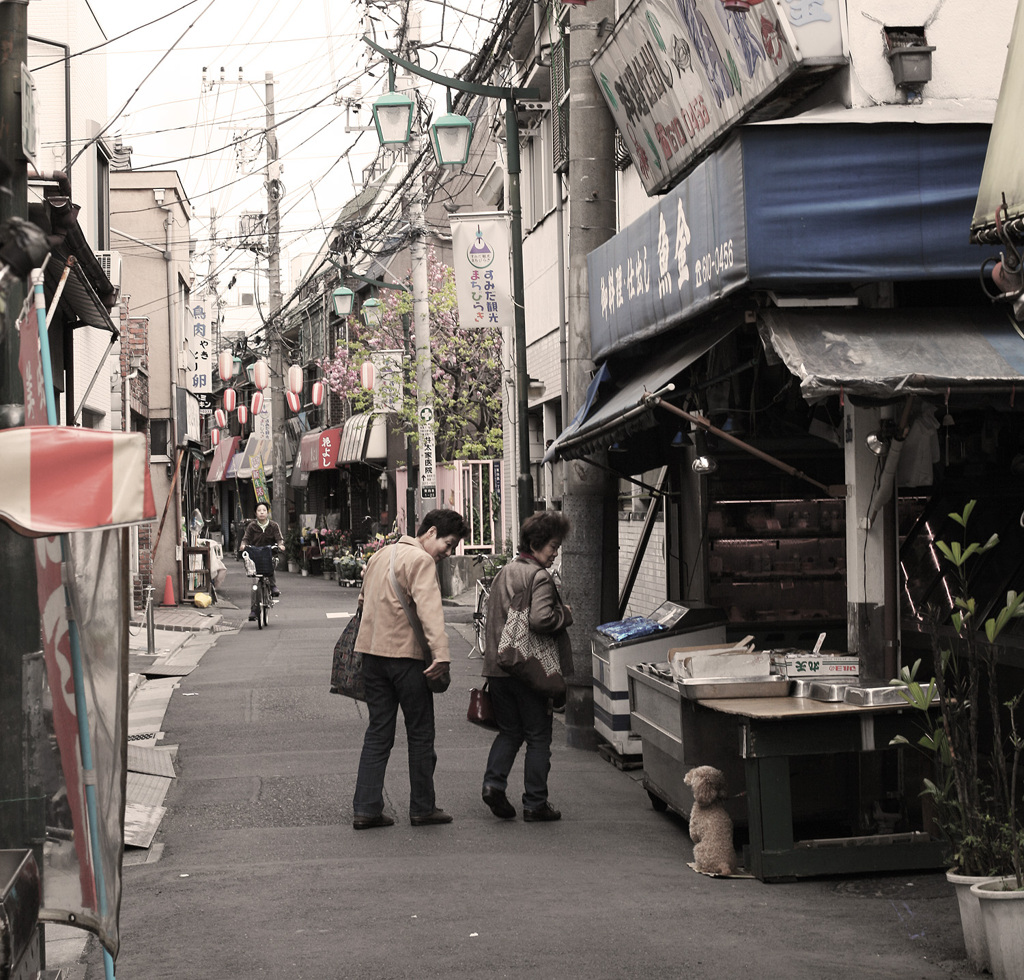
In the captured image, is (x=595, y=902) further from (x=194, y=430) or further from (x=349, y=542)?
(x=349, y=542)

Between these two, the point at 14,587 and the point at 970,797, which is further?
the point at 970,797

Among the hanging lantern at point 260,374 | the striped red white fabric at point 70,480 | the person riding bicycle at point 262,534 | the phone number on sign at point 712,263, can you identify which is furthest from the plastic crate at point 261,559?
the striped red white fabric at point 70,480

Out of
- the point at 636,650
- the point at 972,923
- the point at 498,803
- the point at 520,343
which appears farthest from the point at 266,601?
the point at 972,923

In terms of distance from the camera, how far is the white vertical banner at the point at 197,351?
109 feet

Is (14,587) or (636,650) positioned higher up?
(14,587)

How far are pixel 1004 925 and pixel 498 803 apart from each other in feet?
13.2

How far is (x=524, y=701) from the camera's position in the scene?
8.69 metres

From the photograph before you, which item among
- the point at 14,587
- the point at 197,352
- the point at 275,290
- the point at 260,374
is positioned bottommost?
the point at 14,587

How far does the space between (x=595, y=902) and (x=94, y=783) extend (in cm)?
305

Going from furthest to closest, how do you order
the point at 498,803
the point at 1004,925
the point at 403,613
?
the point at 498,803
the point at 403,613
the point at 1004,925

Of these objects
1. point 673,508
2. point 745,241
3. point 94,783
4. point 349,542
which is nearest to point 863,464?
point 745,241

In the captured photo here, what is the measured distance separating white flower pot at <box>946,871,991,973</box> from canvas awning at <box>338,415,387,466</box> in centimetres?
3380

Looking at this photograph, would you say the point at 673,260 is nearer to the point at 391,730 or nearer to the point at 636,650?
the point at 636,650

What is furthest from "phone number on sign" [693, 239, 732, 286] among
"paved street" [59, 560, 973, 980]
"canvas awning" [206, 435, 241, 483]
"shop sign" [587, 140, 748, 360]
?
"canvas awning" [206, 435, 241, 483]
